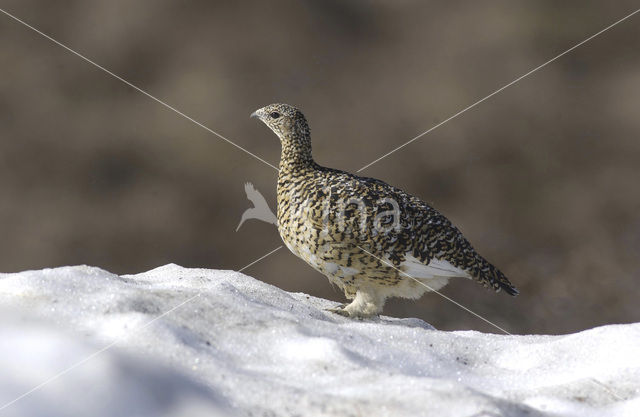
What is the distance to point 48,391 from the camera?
1.48m

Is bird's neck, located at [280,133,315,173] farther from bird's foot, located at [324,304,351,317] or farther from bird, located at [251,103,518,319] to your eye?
bird's foot, located at [324,304,351,317]

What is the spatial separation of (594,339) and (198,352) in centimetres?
108

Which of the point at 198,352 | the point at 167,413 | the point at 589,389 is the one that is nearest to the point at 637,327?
the point at 589,389

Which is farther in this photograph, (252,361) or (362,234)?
(362,234)

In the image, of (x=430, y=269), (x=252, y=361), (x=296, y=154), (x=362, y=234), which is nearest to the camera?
(x=252, y=361)

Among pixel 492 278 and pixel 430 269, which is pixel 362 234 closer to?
pixel 430 269

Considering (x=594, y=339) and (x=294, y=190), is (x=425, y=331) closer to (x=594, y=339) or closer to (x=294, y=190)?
(x=594, y=339)

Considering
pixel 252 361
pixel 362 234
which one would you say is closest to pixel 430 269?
pixel 362 234

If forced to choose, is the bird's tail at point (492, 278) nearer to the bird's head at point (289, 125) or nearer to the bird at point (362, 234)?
the bird at point (362, 234)

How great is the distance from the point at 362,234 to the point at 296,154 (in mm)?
437

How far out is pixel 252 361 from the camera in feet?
5.88

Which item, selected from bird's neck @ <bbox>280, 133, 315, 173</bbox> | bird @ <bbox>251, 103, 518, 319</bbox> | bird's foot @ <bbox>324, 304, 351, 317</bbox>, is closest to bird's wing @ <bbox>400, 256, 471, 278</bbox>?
bird @ <bbox>251, 103, 518, 319</bbox>

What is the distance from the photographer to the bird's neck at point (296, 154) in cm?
284

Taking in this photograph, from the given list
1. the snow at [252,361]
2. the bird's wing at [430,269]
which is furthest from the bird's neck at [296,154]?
the snow at [252,361]
